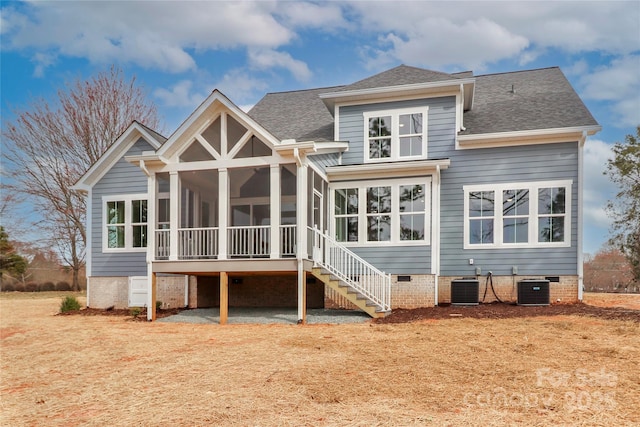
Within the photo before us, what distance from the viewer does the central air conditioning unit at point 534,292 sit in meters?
12.3

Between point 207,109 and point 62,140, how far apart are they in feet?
56.5

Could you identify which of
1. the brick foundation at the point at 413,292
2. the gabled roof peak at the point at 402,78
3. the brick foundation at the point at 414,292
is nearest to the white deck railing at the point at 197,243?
the brick foundation at the point at 413,292

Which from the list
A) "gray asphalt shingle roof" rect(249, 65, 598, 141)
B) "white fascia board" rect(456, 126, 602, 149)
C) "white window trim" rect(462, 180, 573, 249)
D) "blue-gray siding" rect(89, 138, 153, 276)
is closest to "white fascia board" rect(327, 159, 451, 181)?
"white fascia board" rect(456, 126, 602, 149)

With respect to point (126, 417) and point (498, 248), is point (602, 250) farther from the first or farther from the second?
point (126, 417)

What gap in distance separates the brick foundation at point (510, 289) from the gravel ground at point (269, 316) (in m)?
2.71

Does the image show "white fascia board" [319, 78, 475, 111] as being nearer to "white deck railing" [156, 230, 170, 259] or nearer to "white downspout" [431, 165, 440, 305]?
"white downspout" [431, 165, 440, 305]

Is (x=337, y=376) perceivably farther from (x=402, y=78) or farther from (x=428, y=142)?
(x=402, y=78)

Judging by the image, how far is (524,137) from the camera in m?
13.0

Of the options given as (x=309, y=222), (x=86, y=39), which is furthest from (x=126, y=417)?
(x=86, y=39)

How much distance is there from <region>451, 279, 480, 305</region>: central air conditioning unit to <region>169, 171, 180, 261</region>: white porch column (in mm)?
7053

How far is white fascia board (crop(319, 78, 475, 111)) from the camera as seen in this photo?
527 inches

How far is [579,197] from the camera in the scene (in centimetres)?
1272

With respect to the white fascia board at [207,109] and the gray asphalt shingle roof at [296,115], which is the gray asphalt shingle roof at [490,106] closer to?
the gray asphalt shingle roof at [296,115]

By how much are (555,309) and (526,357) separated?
217 inches
